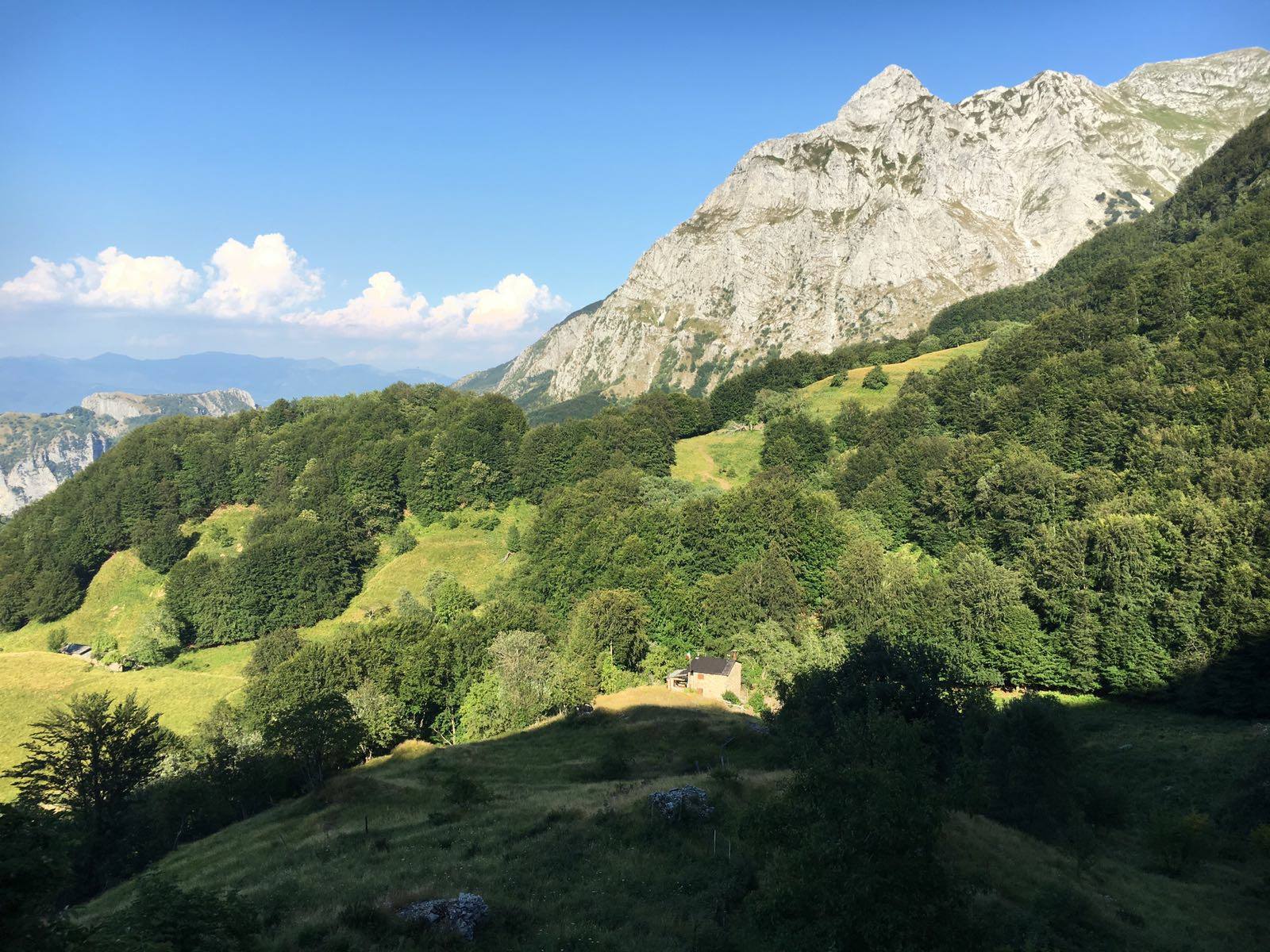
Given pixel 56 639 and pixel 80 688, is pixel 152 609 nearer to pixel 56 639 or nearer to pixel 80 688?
pixel 56 639

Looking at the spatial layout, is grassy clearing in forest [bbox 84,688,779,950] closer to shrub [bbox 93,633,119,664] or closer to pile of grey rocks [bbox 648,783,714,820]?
pile of grey rocks [bbox 648,783,714,820]

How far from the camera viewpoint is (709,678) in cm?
5744

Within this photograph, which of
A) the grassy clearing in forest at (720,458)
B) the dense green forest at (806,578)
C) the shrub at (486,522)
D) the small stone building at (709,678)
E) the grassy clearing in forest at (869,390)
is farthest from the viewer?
the grassy clearing in forest at (869,390)

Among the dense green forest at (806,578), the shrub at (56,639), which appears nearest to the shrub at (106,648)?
the shrub at (56,639)

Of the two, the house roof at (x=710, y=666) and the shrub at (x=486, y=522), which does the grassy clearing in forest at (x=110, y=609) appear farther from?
the house roof at (x=710, y=666)

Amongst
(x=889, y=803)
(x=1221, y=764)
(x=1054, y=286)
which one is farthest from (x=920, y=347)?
(x=889, y=803)

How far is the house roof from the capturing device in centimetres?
5775

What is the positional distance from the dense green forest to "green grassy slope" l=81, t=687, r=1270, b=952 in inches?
98.9

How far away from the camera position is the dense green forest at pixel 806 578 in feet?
94.6

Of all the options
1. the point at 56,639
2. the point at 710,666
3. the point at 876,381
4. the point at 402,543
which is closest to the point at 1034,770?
the point at 710,666

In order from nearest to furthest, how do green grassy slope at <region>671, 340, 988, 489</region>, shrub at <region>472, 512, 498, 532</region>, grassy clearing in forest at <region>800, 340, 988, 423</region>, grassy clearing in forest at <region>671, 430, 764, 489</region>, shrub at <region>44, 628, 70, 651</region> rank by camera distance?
shrub at <region>44, 628, 70, 651</region>, shrub at <region>472, 512, 498, 532</region>, grassy clearing in forest at <region>671, 430, 764, 489</region>, green grassy slope at <region>671, 340, 988, 489</region>, grassy clearing in forest at <region>800, 340, 988, 423</region>

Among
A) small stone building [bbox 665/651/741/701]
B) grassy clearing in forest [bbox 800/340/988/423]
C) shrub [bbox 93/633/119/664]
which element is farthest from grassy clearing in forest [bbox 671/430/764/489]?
shrub [bbox 93/633/119/664]

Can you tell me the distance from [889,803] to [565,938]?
38.2 ft

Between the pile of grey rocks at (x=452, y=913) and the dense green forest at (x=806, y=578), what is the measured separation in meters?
8.94
